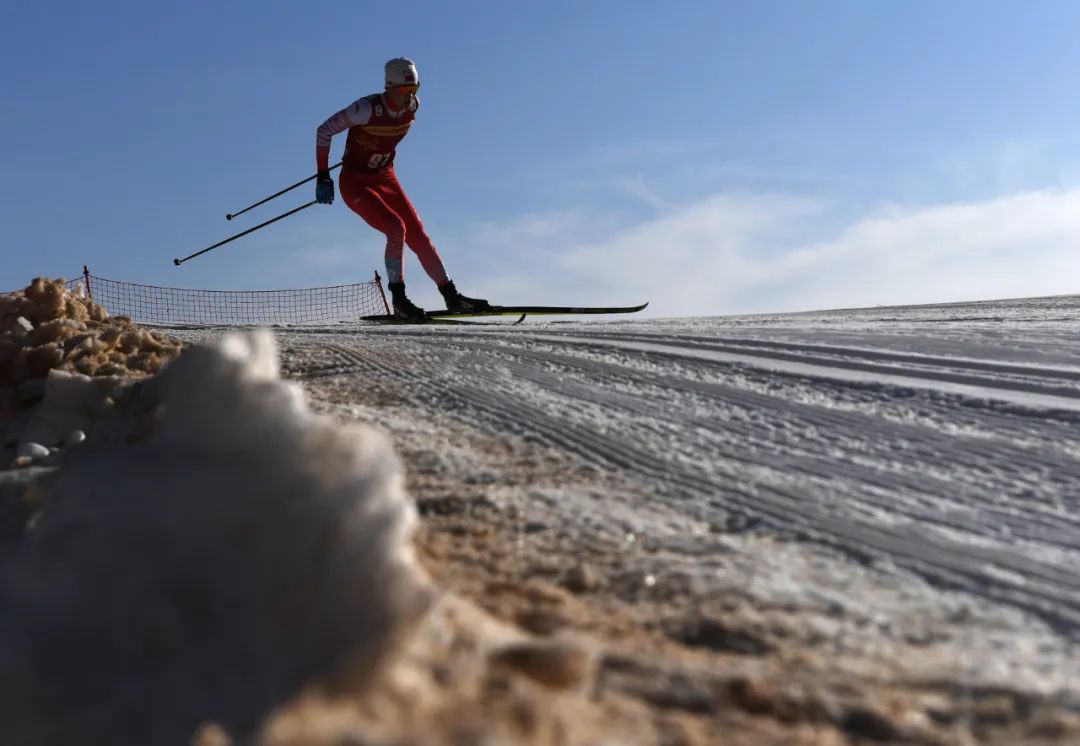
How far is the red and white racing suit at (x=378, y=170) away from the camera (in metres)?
8.06

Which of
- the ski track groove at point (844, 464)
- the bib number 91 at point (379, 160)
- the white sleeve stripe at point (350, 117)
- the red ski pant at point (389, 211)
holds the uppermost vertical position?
the white sleeve stripe at point (350, 117)

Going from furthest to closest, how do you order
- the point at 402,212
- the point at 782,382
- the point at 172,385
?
the point at 402,212
the point at 782,382
the point at 172,385

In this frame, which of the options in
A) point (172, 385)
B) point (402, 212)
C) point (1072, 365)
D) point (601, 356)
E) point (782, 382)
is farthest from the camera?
point (402, 212)

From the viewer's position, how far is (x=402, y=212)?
8516 millimetres

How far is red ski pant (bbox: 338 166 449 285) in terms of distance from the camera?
827 centimetres

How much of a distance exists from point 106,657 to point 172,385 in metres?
0.55

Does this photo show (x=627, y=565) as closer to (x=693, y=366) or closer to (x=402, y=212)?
(x=693, y=366)

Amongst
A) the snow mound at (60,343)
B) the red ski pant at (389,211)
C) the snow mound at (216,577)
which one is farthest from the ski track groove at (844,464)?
the red ski pant at (389,211)

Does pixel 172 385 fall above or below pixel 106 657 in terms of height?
above

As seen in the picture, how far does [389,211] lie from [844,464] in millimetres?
6272

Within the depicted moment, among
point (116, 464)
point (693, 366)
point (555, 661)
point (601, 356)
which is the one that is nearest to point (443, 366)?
point (601, 356)

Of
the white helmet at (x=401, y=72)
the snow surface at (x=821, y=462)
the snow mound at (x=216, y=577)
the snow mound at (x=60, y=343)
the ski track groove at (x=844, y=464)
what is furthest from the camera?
the white helmet at (x=401, y=72)

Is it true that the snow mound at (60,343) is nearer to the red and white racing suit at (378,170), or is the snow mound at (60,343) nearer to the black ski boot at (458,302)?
the red and white racing suit at (378,170)

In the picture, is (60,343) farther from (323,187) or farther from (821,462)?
(323,187)
